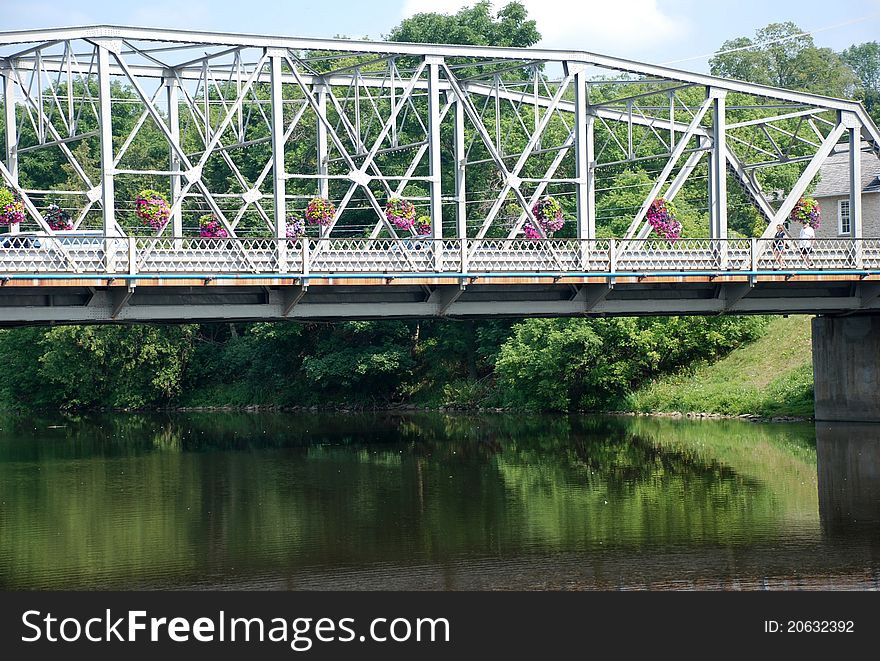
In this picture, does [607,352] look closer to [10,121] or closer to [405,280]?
[405,280]

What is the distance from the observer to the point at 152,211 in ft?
139

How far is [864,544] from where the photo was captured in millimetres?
29141

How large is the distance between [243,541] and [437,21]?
6377 cm

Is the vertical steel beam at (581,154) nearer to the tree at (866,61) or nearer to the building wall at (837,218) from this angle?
the building wall at (837,218)

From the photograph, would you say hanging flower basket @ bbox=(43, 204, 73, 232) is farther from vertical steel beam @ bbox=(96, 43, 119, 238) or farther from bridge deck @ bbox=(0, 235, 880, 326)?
vertical steel beam @ bbox=(96, 43, 119, 238)

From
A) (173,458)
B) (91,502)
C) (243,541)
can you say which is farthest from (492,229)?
(243,541)

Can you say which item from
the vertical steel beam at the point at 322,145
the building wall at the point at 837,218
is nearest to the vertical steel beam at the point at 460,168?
the vertical steel beam at the point at 322,145

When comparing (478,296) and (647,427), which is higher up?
(478,296)

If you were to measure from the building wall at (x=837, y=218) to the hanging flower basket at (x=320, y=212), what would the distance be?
27.3 metres

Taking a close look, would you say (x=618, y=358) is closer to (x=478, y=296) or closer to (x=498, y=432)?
(x=498, y=432)

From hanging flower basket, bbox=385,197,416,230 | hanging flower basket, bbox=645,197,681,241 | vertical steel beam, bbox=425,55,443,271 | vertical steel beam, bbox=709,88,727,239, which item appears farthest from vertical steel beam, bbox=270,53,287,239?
vertical steel beam, bbox=709,88,727,239

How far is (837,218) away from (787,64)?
223 ft
